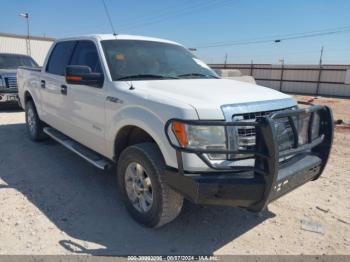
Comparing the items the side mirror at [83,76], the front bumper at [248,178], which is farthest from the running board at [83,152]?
the front bumper at [248,178]

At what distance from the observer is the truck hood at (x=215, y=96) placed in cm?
279

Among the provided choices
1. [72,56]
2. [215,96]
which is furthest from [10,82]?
[215,96]

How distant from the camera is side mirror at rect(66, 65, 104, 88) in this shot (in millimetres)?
3631

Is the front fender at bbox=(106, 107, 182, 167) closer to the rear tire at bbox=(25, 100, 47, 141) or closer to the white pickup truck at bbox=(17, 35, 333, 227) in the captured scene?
the white pickup truck at bbox=(17, 35, 333, 227)

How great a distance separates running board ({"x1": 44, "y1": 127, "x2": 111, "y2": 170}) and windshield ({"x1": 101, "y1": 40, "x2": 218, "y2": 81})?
3.42ft

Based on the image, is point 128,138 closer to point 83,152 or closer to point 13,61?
point 83,152

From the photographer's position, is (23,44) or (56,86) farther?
(23,44)

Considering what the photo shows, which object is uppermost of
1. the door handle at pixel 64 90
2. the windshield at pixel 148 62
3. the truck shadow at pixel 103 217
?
the windshield at pixel 148 62

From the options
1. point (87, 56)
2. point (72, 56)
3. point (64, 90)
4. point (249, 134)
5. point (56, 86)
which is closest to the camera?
point (249, 134)

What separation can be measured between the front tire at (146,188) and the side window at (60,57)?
7.29 feet

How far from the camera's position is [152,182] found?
10.0 ft

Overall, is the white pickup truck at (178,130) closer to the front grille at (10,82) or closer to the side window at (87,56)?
the side window at (87,56)

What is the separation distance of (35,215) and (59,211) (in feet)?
0.81

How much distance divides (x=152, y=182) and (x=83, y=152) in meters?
1.66
